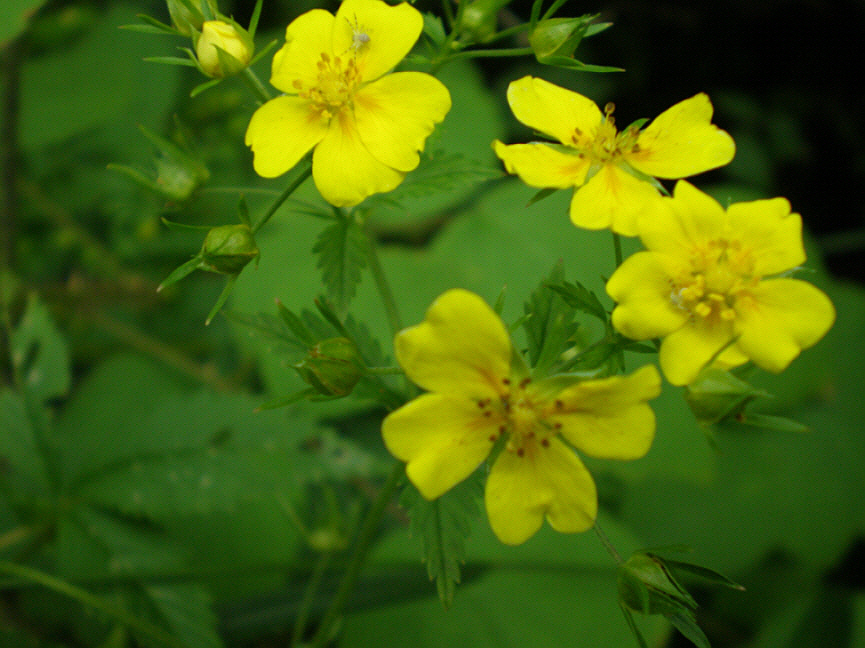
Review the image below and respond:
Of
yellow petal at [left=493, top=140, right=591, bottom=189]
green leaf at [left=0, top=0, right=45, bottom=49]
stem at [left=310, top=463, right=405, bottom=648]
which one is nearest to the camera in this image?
yellow petal at [left=493, top=140, right=591, bottom=189]

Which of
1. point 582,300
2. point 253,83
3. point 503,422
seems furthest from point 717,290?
point 253,83

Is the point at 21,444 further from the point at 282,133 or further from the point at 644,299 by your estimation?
the point at 644,299

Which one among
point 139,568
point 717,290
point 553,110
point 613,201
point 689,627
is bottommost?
point 139,568

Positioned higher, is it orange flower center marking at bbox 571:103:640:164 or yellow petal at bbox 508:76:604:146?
yellow petal at bbox 508:76:604:146

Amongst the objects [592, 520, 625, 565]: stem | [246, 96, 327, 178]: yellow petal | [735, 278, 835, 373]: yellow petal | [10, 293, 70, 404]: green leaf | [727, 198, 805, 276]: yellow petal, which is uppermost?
[246, 96, 327, 178]: yellow petal

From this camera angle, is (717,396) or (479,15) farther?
(479,15)

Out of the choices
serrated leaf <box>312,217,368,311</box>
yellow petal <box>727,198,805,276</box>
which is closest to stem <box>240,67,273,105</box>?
serrated leaf <box>312,217,368,311</box>

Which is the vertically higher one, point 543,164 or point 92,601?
point 543,164

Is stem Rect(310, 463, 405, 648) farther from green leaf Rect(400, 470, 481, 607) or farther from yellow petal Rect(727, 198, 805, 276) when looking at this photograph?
yellow petal Rect(727, 198, 805, 276)
